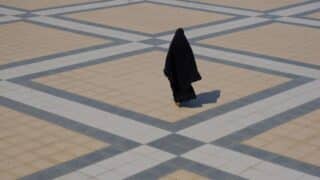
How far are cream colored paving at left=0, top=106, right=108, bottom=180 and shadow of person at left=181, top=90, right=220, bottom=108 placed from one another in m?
2.07

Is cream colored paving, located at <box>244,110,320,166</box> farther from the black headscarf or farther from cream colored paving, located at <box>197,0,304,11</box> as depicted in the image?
cream colored paving, located at <box>197,0,304,11</box>

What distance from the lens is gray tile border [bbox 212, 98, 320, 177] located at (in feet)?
25.9

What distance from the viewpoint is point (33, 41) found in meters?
14.4

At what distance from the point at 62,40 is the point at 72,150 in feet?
21.2

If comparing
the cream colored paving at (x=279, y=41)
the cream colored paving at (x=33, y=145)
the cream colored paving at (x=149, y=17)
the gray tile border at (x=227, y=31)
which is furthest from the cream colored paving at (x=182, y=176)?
the cream colored paving at (x=149, y=17)

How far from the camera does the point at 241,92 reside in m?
10.7

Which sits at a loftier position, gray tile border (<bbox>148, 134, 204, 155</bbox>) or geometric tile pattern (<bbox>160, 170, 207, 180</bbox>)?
gray tile border (<bbox>148, 134, 204, 155</bbox>)

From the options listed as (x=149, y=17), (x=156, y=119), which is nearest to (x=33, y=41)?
(x=149, y=17)

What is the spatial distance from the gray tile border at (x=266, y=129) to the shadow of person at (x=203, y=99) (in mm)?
1214

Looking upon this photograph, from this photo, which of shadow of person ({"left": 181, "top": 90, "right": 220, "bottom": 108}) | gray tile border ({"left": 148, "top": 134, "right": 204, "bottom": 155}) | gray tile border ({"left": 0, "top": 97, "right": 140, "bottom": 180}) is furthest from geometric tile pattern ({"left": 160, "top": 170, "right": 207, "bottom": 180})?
shadow of person ({"left": 181, "top": 90, "right": 220, "bottom": 108})

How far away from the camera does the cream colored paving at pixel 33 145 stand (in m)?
7.92

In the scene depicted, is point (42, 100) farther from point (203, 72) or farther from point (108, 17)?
point (108, 17)

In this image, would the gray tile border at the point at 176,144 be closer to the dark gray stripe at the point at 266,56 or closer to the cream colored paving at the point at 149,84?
the cream colored paving at the point at 149,84

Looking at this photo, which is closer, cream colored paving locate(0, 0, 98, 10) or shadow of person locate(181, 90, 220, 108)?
shadow of person locate(181, 90, 220, 108)
